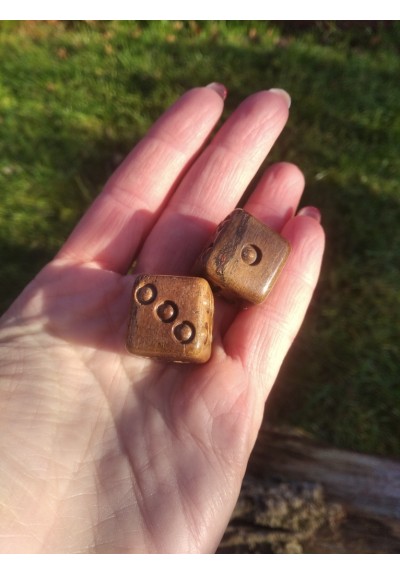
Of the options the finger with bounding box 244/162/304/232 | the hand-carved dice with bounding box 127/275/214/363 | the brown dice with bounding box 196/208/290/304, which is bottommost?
the hand-carved dice with bounding box 127/275/214/363

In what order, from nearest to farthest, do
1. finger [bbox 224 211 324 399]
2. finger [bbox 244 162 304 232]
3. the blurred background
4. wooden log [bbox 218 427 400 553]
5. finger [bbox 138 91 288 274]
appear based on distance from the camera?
finger [bbox 224 211 324 399], wooden log [bbox 218 427 400 553], finger [bbox 138 91 288 274], finger [bbox 244 162 304 232], the blurred background

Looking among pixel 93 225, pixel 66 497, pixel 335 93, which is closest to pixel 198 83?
pixel 335 93

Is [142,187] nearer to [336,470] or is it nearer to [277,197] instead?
[277,197]

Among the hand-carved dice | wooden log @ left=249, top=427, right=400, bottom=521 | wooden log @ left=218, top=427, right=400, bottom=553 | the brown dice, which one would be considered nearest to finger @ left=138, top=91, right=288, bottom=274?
the brown dice

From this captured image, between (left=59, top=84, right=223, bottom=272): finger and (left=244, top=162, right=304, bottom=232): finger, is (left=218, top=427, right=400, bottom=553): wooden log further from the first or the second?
(left=59, top=84, right=223, bottom=272): finger

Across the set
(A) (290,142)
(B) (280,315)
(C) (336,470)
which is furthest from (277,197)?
(C) (336,470)

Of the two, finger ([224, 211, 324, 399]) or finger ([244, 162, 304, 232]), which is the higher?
finger ([244, 162, 304, 232])
